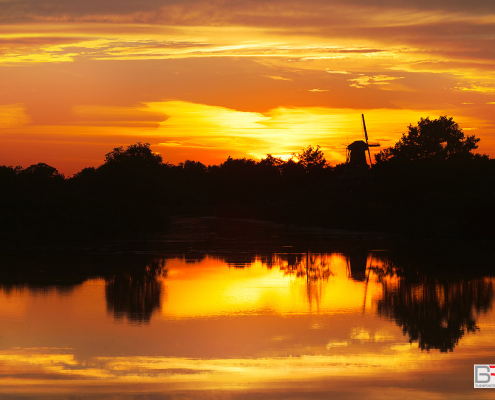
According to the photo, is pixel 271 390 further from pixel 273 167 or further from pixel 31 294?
pixel 273 167

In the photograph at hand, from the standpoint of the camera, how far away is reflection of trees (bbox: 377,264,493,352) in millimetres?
11430

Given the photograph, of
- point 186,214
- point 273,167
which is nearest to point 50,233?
point 186,214

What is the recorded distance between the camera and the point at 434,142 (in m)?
98.7

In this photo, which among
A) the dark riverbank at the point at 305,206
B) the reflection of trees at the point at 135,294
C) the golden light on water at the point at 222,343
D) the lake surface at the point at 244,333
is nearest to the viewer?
the lake surface at the point at 244,333

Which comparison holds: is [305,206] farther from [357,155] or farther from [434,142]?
[434,142]

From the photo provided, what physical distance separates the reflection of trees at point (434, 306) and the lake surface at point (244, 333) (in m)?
0.04

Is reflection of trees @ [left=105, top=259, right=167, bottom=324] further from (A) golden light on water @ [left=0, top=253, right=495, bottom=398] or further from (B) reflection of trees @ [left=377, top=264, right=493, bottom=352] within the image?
(B) reflection of trees @ [left=377, top=264, right=493, bottom=352]

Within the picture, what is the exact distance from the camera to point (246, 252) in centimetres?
2900

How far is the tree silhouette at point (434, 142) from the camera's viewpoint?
98.3m

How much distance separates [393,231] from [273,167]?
319 feet

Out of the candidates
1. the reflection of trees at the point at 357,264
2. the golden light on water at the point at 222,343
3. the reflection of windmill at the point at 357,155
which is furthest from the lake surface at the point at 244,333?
the reflection of windmill at the point at 357,155

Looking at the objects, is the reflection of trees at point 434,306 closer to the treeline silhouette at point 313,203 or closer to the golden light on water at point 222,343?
the golden light on water at point 222,343

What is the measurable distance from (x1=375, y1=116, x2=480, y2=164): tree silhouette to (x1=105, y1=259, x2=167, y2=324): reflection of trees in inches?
3233

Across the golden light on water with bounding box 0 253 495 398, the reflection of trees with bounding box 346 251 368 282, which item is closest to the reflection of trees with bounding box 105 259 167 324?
the golden light on water with bounding box 0 253 495 398
